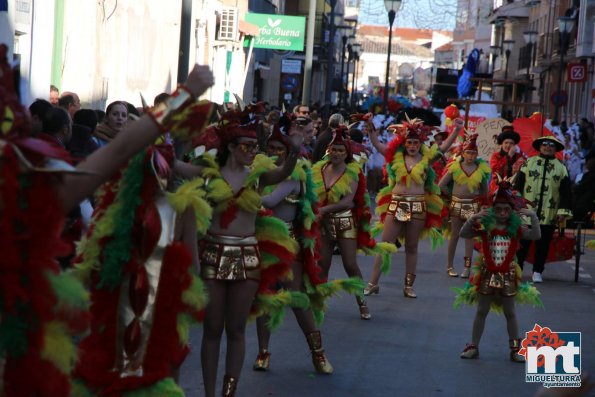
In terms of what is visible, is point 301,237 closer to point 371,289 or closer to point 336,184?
point 336,184

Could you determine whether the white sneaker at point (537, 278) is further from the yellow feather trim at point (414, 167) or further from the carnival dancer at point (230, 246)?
the carnival dancer at point (230, 246)

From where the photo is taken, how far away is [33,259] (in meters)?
3.72

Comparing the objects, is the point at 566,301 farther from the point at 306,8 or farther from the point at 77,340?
the point at 306,8

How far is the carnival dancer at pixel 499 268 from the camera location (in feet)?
32.3

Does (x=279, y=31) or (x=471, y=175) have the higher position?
(x=279, y=31)

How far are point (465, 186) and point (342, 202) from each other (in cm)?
489

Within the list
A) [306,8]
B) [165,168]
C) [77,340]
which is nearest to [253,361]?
[77,340]

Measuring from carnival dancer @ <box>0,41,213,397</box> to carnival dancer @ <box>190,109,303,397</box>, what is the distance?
11.3 feet

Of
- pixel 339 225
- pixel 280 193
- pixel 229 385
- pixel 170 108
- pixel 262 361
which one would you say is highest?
pixel 170 108

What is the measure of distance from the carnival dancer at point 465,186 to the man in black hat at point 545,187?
519 millimetres

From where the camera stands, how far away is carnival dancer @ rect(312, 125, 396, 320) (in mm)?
11188

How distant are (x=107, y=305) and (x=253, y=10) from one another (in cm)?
3977

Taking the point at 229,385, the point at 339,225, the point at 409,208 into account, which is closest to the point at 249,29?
the point at 409,208

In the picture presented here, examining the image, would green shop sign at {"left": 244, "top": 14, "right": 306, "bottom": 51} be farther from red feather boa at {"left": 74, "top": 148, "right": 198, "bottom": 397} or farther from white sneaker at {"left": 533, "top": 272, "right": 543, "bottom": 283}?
red feather boa at {"left": 74, "top": 148, "right": 198, "bottom": 397}
